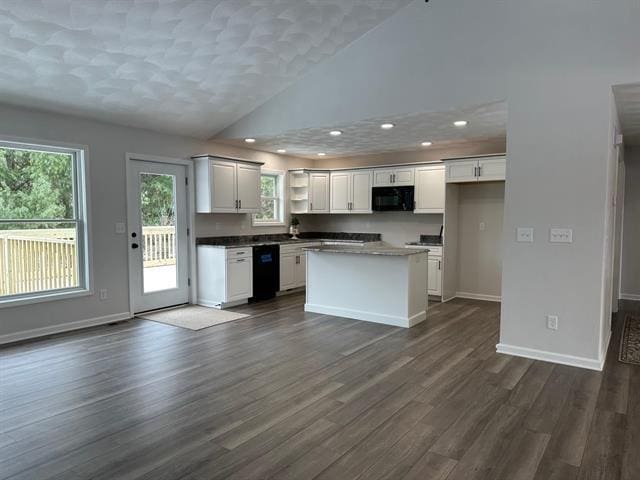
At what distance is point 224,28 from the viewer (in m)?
3.93

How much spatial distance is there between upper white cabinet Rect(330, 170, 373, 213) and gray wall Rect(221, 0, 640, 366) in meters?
3.13

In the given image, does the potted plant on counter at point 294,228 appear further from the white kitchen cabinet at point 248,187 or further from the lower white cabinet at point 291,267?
the white kitchen cabinet at point 248,187

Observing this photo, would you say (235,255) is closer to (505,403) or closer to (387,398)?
(387,398)

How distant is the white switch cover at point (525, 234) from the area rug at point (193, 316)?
3.40 metres

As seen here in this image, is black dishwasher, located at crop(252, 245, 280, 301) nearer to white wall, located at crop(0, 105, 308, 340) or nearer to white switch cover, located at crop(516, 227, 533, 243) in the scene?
white wall, located at crop(0, 105, 308, 340)

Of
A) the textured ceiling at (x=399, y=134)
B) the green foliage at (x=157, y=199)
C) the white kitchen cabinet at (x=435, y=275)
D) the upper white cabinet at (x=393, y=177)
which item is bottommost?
the white kitchen cabinet at (x=435, y=275)

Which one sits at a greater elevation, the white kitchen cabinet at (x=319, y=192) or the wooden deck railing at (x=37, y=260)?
the white kitchen cabinet at (x=319, y=192)

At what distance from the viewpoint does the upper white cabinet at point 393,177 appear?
7.05m

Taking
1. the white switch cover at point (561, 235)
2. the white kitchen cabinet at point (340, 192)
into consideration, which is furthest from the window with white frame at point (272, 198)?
the white switch cover at point (561, 235)

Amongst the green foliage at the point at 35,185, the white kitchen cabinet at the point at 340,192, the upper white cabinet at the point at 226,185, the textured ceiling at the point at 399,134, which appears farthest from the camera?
the white kitchen cabinet at the point at 340,192

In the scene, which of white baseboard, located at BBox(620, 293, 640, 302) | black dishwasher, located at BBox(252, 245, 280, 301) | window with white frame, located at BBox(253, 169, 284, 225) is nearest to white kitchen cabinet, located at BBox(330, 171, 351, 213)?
window with white frame, located at BBox(253, 169, 284, 225)

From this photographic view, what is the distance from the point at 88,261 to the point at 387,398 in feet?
12.5

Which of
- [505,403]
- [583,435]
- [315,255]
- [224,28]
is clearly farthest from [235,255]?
[583,435]

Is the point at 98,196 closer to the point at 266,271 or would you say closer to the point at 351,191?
the point at 266,271
